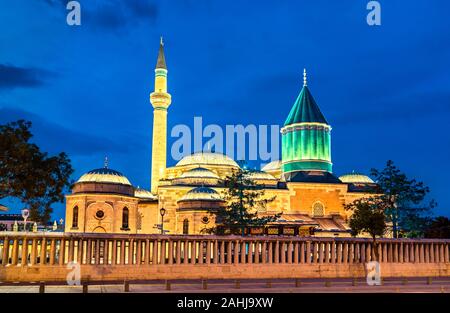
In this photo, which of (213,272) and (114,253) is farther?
(213,272)

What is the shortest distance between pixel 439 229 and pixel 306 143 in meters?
21.0

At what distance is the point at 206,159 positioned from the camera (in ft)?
201

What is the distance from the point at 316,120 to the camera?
60906 millimetres

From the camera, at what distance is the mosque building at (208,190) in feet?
154

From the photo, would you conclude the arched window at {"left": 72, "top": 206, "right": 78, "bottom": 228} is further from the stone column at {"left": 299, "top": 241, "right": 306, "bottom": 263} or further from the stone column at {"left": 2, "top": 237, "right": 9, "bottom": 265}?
the stone column at {"left": 299, "top": 241, "right": 306, "bottom": 263}

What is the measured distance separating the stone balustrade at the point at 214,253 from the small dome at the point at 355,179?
32460 millimetres

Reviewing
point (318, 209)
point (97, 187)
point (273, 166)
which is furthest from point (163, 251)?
point (273, 166)

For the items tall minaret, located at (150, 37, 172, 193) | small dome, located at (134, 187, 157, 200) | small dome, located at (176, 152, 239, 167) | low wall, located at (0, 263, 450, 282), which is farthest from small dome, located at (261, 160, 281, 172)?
low wall, located at (0, 263, 450, 282)

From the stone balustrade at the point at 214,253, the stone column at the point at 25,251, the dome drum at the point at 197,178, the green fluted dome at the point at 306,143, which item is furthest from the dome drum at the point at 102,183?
the stone column at the point at 25,251

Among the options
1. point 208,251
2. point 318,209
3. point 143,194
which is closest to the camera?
point 208,251

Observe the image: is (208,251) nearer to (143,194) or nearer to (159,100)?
(143,194)

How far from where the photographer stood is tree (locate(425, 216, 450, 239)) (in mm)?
41562

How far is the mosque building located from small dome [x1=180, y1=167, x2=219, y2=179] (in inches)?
4.1

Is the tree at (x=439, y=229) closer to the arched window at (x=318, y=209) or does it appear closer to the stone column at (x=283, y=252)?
the arched window at (x=318, y=209)
